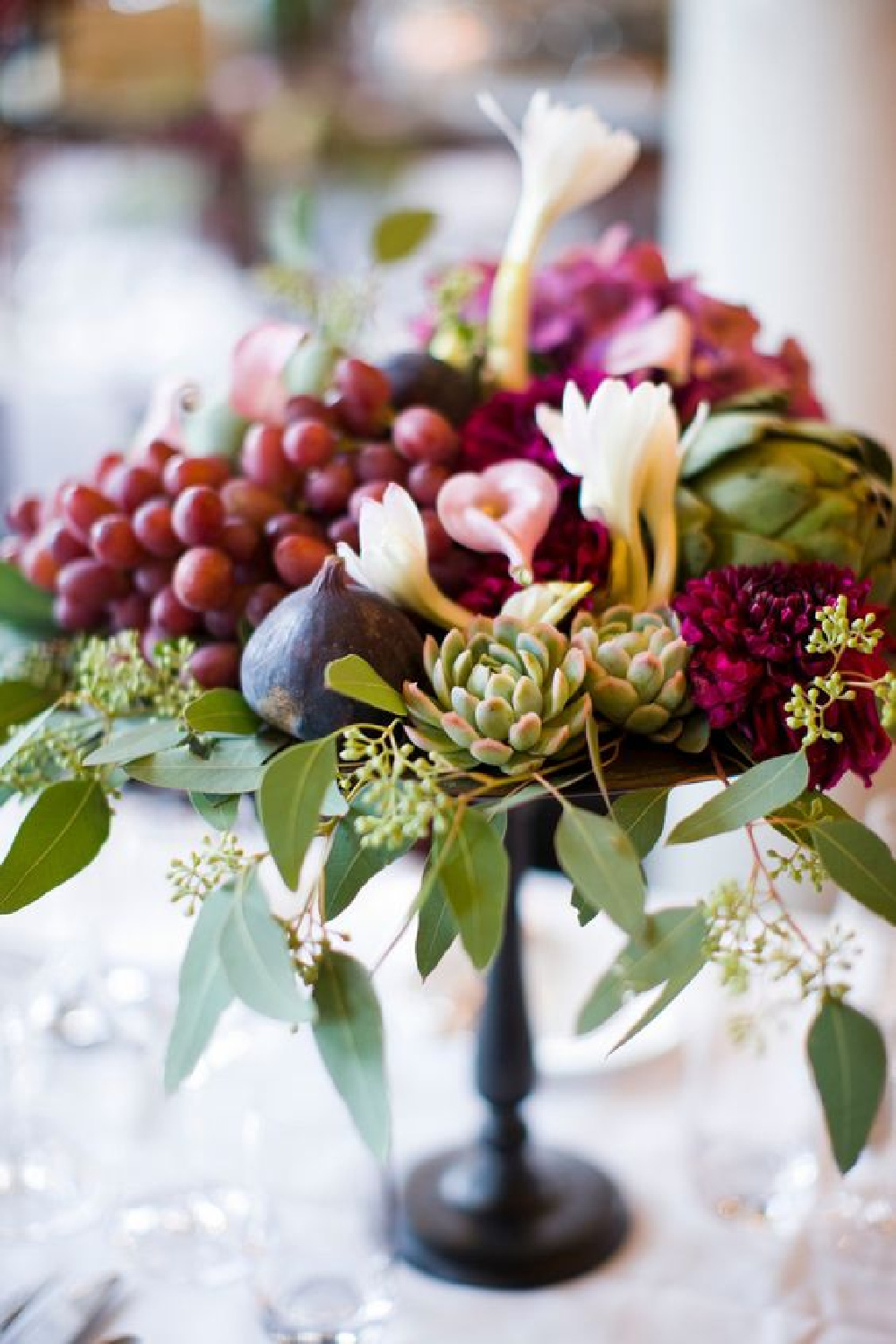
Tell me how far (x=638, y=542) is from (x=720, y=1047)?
32 centimetres

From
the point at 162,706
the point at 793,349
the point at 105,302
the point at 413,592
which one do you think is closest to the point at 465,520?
the point at 413,592

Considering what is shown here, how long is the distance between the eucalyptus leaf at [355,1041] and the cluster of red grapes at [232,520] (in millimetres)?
155

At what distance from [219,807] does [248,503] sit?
154 millimetres

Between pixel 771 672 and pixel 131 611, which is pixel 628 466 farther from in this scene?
pixel 131 611

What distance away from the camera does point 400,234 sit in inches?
29.8

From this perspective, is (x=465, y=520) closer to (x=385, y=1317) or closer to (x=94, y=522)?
(x=94, y=522)

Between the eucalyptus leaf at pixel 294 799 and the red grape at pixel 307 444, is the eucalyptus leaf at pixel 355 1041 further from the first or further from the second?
the red grape at pixel 307 444

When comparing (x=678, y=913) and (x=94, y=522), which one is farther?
(x=94, y=522)

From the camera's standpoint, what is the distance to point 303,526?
571 mm

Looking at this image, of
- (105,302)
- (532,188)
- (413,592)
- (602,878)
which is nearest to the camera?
(602,878)

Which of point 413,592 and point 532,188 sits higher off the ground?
point 532,188

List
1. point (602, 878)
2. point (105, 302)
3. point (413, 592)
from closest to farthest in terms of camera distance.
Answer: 1. point (602, 878)
2. point (413, 592)
3. point (105, 302)

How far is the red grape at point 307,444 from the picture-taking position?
1.86 feet

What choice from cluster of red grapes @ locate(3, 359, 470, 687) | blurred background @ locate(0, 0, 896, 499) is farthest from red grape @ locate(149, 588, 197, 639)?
blurred background @ locate(0, 0, 896, 499)
